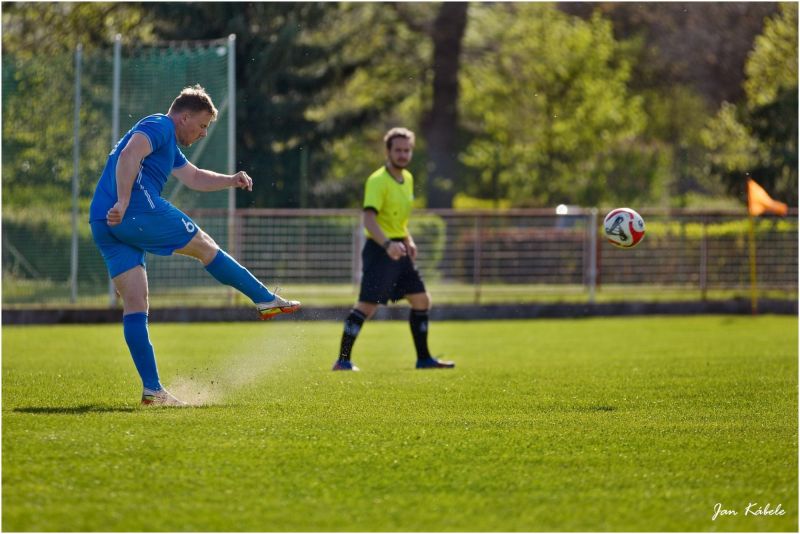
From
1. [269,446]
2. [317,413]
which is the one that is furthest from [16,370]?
A: [269,446]

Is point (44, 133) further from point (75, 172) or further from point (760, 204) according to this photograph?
point (760, 204)

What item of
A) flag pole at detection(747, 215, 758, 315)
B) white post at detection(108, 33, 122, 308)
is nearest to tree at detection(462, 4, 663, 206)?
flag pole at detection(747, 215, 758, 315)

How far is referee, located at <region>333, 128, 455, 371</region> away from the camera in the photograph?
1074 centimetres

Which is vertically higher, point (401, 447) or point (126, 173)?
point (126, 173)

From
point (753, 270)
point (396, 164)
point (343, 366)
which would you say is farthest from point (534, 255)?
point (343, 366)

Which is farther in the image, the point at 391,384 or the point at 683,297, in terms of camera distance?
the point at 683,297

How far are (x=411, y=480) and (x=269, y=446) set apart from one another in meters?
0.94

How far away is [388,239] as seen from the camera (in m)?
10.6

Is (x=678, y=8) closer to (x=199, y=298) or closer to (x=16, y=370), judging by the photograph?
(x=199, y=298)

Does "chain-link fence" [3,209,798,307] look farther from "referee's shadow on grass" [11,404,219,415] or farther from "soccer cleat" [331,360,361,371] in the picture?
"referee's shadow on grass" [11,404,219,415]

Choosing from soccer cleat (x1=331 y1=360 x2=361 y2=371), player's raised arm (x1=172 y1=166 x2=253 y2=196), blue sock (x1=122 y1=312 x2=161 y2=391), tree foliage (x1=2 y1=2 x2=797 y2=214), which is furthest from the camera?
tree foliage (x1=2 y1=2 x2=797 y2=214)

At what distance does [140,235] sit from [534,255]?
14.9 metres

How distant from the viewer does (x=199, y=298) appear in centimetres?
1950
